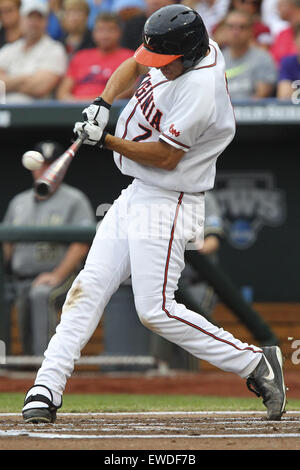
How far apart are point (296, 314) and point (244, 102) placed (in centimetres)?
192

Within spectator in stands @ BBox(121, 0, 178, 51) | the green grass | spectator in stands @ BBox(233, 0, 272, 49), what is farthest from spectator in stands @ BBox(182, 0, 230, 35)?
the green grass

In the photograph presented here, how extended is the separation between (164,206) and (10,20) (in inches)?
215

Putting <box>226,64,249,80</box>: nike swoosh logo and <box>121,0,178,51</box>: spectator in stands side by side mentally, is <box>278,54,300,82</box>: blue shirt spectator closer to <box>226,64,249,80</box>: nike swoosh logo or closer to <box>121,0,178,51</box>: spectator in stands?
<box>226,64,249,80</box>: nike swoosh logo

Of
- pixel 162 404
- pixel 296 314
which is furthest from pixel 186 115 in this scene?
pixel 296 314

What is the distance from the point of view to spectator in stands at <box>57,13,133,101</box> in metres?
7.79

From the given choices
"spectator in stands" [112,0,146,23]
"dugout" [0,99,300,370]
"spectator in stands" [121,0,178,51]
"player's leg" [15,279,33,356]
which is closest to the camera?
"player's leg" [15,279,33,356]

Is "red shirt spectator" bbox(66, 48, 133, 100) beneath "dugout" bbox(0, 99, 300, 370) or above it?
above

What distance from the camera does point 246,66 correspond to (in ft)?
24.4

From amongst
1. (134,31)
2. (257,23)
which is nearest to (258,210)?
(257,23)

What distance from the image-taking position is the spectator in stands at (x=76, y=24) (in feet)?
→ 27.1

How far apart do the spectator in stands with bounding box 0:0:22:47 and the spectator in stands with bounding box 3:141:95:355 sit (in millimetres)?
2233

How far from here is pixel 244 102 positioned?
720 centimetres

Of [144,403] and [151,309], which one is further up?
[151,309]

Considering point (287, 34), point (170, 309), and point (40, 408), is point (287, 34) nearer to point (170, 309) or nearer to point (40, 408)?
point (170, 309)
